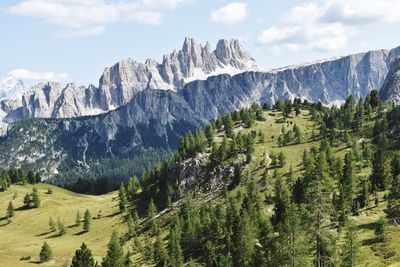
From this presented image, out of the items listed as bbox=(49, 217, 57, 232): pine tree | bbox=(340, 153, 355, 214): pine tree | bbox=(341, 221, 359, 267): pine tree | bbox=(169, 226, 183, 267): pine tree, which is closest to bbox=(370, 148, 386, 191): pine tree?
bbox=(340, 153, 355, 214): pine tree

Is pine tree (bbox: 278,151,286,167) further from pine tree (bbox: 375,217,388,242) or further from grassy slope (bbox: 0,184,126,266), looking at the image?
pine tree (bbox: 375,217,388,242)

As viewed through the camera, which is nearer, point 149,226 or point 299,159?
point 149,226

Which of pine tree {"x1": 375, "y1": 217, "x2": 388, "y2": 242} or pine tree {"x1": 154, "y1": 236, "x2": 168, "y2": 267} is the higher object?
pine tree {"x1": 375, "y1": 217, "x2": 388, "y2": 242}

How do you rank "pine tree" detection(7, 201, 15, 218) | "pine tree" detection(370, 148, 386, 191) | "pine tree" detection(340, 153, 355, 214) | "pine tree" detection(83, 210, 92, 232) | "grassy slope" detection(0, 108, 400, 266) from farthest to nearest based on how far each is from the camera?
"pine tree" detection(7, 201, 15, 218) < "pine tree" detection(83, 210, 92, 232) < "pine tree" detection(370, 148, 386, 191) < "pine tree" detection(340, 153, 355, 214) < "grassy slope" detection(0, 108, 400, 266)

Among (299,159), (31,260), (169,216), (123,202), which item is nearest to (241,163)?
(299,159)

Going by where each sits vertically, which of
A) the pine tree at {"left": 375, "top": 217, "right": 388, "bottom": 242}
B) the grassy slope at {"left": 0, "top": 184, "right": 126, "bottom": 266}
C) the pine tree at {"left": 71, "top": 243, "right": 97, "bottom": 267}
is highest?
the pine tree at {"left": 71, "top": 243, "right": 97, "bottom": 267}

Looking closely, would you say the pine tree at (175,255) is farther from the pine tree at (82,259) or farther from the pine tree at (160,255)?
the pine tree at (82,259)

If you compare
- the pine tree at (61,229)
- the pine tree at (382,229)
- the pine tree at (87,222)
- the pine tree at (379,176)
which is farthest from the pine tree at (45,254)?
the pine tree at (379,176)

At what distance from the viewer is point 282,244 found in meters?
79.1

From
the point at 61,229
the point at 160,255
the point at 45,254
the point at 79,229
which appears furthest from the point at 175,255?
the point at 79,229

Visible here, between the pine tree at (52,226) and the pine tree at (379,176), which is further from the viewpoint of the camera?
the pine tree at (52,226)

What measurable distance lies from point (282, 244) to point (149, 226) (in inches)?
3464

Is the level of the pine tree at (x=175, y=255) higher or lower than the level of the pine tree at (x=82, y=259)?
lower

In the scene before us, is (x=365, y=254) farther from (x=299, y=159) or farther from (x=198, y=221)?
(x=299, y=159)
